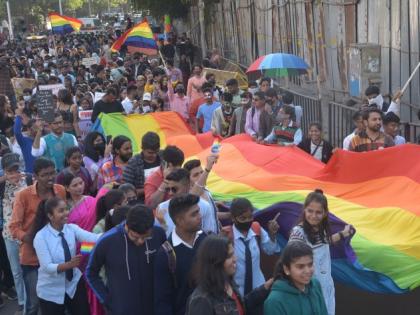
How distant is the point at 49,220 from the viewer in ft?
21.7

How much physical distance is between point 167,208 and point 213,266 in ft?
5.53

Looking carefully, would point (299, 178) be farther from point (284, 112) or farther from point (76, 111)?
point (76, 111)

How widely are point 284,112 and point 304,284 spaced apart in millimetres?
5653

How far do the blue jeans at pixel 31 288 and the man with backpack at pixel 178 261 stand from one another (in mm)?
2409

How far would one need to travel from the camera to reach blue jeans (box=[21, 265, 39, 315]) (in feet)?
23.7

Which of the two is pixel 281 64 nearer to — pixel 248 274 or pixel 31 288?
pixel 31 288

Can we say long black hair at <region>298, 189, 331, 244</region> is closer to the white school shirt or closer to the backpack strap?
the backpack strap

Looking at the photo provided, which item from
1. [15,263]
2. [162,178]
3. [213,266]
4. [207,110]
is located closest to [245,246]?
[162,178]

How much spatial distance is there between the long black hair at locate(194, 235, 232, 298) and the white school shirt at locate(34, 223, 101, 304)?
2198mm

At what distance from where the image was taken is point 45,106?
39.8 ft

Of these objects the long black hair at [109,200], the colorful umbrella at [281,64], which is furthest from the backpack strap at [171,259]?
the colorful umbrella at [281,64]

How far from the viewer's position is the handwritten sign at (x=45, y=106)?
11.9 m

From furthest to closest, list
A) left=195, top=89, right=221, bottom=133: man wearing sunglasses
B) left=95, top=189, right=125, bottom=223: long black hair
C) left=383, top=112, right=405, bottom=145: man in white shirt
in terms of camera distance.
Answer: left=195, top=89, right=221, bottom=133: man wearing sunglasses → left=383, top=112, right=405, bottom=145: man in white shirt → left=95, top=189, right=125, bottom=223: long black hair

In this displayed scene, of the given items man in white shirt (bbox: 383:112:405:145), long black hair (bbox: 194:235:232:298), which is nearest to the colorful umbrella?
man in white shirt (bbox: 383:112:405:145)
